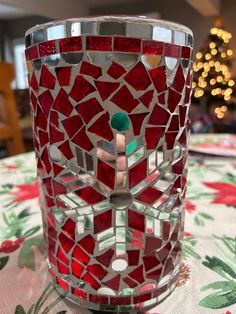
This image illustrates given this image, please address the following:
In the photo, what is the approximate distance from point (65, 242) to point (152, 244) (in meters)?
0.06

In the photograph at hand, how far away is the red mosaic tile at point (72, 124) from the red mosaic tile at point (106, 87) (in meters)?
0.02

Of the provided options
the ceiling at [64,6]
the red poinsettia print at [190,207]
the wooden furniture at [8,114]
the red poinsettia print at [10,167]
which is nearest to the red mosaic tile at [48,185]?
the red poinsettia print at [190,207]

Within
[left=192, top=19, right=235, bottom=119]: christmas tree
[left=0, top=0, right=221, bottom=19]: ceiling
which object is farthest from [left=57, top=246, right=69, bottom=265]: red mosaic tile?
[left=0, top=0, right=221, bottom=19]: ceiling

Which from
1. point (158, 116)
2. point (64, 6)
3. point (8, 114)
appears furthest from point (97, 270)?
point (64, 6)

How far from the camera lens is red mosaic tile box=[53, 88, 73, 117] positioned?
0.18 m

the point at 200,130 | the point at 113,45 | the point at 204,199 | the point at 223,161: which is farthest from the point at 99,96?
the point at 200,130

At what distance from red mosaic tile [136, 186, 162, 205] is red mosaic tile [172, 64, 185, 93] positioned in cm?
7

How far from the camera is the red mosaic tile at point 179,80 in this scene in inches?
7.5

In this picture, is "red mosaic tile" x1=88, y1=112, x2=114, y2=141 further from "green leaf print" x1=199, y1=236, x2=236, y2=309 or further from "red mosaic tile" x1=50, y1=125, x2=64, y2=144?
"green leaf print" x1=199, y1=236, x2=236, y2=309

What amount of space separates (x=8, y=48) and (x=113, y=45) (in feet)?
17.4

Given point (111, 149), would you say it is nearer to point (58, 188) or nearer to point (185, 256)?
point (58, 188)

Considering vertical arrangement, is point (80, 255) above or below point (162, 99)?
below

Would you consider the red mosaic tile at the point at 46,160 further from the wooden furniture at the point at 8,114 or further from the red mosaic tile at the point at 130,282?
the wooden furniture at the point at 8,114

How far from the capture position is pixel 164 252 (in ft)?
0.70
